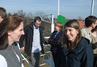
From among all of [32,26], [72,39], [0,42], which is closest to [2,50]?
[0,42]

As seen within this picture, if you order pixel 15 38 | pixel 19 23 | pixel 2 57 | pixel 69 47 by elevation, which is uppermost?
pixel 19 23

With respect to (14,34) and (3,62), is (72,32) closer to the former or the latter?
(14,34)

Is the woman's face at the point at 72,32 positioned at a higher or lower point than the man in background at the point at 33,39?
higher

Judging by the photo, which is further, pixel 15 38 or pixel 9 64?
pixel 15 38

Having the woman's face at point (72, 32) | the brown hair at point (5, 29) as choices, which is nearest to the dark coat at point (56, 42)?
the woman's face at point (72, 32)

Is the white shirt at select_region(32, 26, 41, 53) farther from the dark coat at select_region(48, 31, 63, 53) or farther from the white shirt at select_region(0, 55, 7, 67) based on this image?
the white shirt at select_region(0, 55, 7, 67)

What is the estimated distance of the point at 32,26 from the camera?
2.83 meters

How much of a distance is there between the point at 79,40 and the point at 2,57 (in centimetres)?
102

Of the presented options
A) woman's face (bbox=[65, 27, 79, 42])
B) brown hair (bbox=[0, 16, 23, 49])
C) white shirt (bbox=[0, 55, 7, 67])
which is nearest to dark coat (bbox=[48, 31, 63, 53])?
woman's face (bbox=[65, 27, 79, 42])

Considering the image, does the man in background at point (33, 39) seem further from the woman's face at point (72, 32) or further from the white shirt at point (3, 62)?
A: the white shirt at point (3, 62)

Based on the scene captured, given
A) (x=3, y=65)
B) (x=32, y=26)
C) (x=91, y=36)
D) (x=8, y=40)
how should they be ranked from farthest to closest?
(x=32, y=26) < (x=91, y=36) < (x=8, y=40) < (x=3, y=65)

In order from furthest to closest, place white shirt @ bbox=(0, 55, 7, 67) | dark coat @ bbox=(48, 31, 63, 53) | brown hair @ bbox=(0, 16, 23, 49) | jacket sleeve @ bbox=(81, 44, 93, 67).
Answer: dark coat @ bbox=(48, 31, 63, 53) → jacket sleeve @ bbox=(81, 44, 93, 67) → brown hair @ bbox=(0, 16, 23, 49) → white shirt @ bbox=(0, 55, 7, 67)

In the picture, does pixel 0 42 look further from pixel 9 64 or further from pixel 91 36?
pixel 91 36

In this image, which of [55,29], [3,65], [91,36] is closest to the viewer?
[3,65]
